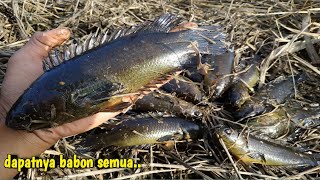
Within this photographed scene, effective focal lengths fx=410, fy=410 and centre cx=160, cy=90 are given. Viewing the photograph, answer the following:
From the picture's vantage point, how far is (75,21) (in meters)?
4.61

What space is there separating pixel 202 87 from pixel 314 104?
1.10 m

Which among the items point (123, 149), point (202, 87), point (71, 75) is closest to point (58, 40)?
point (71, 75)

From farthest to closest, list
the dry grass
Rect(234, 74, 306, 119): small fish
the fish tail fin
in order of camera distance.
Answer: the dry grass
Rect(234, 74, 306, 119): small fish
the fish tail fin

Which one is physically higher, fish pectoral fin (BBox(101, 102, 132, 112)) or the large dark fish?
the large dark fish

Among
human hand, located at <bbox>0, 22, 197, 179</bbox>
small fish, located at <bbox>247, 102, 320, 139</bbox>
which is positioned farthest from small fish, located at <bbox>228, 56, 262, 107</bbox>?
human hand, located at <bbox>0, 22, 197, 179</bbox>

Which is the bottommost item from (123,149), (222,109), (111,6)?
(123,149)

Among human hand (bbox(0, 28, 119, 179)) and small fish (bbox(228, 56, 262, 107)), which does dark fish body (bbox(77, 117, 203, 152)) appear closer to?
human hand (bbox(0, 28, 119, 179))

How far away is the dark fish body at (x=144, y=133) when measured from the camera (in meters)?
3.43

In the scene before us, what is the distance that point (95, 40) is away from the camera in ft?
10.5

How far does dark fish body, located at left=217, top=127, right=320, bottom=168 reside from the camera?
3.45 metres

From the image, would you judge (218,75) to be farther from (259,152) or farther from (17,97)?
(17,97)

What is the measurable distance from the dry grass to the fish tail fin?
2.37ft

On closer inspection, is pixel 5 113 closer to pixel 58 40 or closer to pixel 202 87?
pixel 58 40

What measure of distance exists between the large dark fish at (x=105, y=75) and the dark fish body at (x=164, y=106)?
1.51 ft
